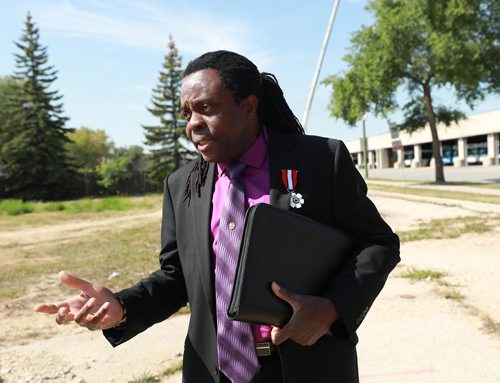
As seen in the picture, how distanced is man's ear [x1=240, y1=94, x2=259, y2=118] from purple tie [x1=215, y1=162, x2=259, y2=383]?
10.4 inches

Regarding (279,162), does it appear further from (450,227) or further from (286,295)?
(450,227)

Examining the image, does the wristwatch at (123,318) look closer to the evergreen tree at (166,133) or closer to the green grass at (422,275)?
the green grass at (422,275)

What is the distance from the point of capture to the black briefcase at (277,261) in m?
1.39

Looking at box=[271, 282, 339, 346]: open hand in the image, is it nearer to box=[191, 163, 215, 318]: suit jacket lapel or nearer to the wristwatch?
box=[191, 163, 215, 318]: suit jacket lapel

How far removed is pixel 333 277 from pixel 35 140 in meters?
44.9

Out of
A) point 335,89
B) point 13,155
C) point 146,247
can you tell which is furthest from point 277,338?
point 13,155

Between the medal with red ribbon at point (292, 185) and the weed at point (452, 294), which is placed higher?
the medal with red ribbon at point (292, 185)

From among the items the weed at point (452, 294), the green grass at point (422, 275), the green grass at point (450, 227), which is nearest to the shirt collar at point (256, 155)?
the weed at point (452, 294)

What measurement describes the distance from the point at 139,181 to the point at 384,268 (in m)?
47.0

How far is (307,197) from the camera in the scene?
1.67 m

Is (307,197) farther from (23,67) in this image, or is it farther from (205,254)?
(23,67)

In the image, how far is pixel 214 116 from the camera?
168 centimetres

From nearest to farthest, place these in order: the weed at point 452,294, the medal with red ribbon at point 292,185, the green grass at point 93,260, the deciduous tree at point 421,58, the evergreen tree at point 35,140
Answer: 1. the medal with red ribbon at point 292,185
2. the weed at point 452,294
3. the green grass at point 93,260
4. the deciduous tree at point 421,58
5. the evergreen tree at point 35,140

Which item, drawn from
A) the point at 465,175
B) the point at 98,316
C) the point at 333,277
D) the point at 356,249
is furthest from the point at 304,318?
the point at 465,175
